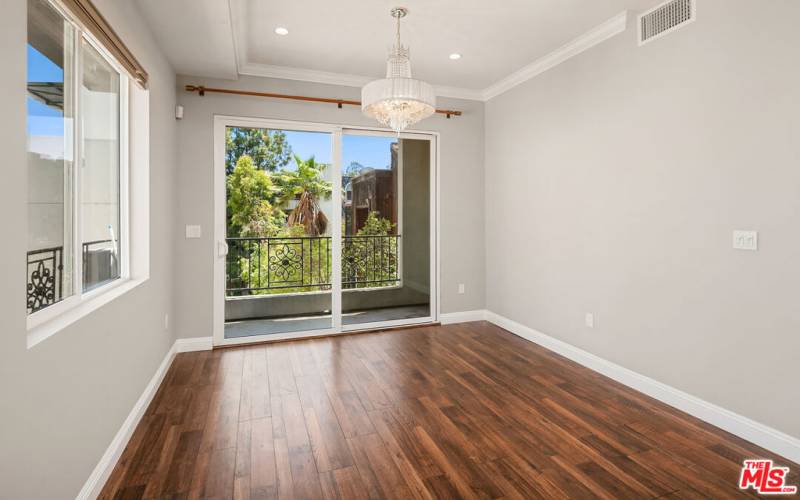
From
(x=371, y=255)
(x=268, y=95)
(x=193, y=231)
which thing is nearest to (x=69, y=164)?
(x=193, y=231)

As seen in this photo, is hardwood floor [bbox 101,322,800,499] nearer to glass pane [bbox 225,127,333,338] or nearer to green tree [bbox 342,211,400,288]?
glass pane [bbox 225,127,333,338]

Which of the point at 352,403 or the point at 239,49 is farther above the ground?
the point at 239,49

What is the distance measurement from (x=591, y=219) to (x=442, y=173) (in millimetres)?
1882

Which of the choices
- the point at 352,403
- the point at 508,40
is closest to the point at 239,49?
the point at 508,40

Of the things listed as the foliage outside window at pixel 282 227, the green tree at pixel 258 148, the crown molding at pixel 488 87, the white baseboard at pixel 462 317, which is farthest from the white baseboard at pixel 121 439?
the white baseboard at pixel 462 317

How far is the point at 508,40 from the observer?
3.62 metres

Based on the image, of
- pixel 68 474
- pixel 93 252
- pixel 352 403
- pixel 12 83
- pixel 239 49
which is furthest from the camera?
pixel 239 49

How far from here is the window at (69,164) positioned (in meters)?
1.66

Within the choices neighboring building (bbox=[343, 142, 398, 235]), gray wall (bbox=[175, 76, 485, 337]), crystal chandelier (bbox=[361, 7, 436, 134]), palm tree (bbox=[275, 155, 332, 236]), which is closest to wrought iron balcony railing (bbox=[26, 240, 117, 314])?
crystal chandelier (bbox=[361, 7, 436, 134])

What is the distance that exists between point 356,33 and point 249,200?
1.94m

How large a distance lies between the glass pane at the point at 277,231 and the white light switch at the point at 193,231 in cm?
30

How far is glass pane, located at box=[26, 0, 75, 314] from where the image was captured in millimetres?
1628

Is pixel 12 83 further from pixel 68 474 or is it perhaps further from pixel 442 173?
pixel 442 173

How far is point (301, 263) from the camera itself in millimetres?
→ 4840
